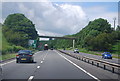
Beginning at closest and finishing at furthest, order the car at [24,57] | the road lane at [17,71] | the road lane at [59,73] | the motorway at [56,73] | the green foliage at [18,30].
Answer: the motorway at [56,73], the road lane at [59,73], the road lane at [17,71], the car at [24,57], the green foliage at [18,30]

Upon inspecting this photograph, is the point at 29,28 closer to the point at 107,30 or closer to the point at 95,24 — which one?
the point at 95,24

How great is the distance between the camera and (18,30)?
98750 millimetres

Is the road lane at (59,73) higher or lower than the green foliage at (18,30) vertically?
lower

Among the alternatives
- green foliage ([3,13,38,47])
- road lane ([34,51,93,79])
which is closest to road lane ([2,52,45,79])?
road lane ([34,51,93,79])

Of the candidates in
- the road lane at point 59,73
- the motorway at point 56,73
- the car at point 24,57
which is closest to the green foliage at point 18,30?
the car at point 24,57

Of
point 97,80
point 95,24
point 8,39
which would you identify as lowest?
point 97,80

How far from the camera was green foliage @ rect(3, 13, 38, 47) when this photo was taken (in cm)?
8406

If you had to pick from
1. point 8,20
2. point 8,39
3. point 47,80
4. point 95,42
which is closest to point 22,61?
point 47,80

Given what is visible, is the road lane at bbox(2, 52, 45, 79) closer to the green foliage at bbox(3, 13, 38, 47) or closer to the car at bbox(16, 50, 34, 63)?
the car at bbox(16, 50, 34, 63)

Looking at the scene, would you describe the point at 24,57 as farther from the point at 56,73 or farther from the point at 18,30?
the point at 18,30

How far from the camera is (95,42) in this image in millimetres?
93250

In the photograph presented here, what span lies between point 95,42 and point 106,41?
5.38 meters

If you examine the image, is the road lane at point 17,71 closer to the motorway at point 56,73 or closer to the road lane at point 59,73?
the motorway at point 56,73

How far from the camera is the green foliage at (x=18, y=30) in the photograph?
84.1 m
